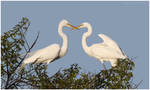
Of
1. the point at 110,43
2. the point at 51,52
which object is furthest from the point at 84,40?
the point at 51,52

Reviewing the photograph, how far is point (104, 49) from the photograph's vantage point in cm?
1162

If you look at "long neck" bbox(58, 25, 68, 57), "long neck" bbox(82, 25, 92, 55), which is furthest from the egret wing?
"long neck" bbox(58, 25, 68, 57)

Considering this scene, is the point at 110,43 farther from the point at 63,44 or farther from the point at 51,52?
the point at 51,52

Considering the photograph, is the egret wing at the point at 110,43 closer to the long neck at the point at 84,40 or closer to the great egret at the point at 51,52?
the long neck at the point at 84,40

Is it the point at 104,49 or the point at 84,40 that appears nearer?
the point at 104,49

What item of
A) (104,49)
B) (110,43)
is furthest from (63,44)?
(110,43)

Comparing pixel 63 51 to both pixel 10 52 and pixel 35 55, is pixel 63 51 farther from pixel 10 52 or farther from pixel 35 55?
pixel 10 52

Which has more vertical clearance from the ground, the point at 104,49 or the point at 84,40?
the point at 84,40

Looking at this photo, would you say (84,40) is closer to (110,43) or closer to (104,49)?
(104,49)

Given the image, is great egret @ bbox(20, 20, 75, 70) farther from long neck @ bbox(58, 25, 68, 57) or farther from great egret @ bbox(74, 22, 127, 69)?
great egret @ bbox(74, 22, 127, 69)

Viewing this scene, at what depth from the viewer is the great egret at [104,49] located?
37.3 ft

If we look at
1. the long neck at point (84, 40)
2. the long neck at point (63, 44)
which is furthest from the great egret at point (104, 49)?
the long neck at point (63, 44)

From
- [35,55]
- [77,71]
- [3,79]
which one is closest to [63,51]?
[35,55]

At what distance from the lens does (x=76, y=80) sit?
9.72 m
